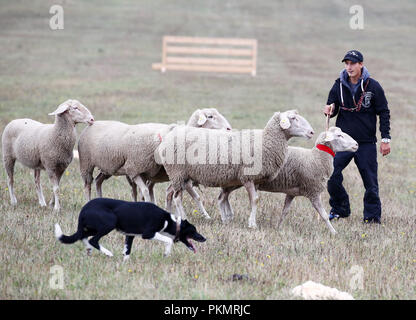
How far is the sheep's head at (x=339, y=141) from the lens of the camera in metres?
8.19

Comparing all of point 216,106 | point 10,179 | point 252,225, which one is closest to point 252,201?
point 252,225

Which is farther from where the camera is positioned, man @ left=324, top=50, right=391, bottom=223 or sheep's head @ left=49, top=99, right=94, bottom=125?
sheep's head @ left=49, top=99, right=94, bottom=125

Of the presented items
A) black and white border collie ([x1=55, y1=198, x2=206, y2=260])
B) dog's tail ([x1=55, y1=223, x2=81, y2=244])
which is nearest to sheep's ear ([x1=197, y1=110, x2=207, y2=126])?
black and white border collie ([x1=55, y1=198, x2=206, y2=260])

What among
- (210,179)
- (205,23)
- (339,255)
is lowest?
(339,255)

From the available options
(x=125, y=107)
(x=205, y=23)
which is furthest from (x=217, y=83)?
(x=205, y=23)

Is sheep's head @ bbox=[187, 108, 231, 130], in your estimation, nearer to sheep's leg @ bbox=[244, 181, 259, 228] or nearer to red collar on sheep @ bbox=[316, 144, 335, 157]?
sheep's leg @ bbox=[244, 181, 259, 228]

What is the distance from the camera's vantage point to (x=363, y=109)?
8555 mm

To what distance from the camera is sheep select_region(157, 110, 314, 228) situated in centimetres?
806

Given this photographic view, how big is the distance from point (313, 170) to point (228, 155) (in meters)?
1.16

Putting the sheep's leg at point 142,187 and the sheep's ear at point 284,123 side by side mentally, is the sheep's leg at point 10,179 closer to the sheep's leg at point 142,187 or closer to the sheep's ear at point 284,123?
the sheep's leg at point 142,187

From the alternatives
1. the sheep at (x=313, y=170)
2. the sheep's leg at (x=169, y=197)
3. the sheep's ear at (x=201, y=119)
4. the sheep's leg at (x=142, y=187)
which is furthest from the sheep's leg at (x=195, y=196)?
the sheep's ear at (x=201, y=119)

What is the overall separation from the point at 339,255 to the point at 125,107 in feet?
42.9

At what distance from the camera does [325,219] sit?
8.08 metres
